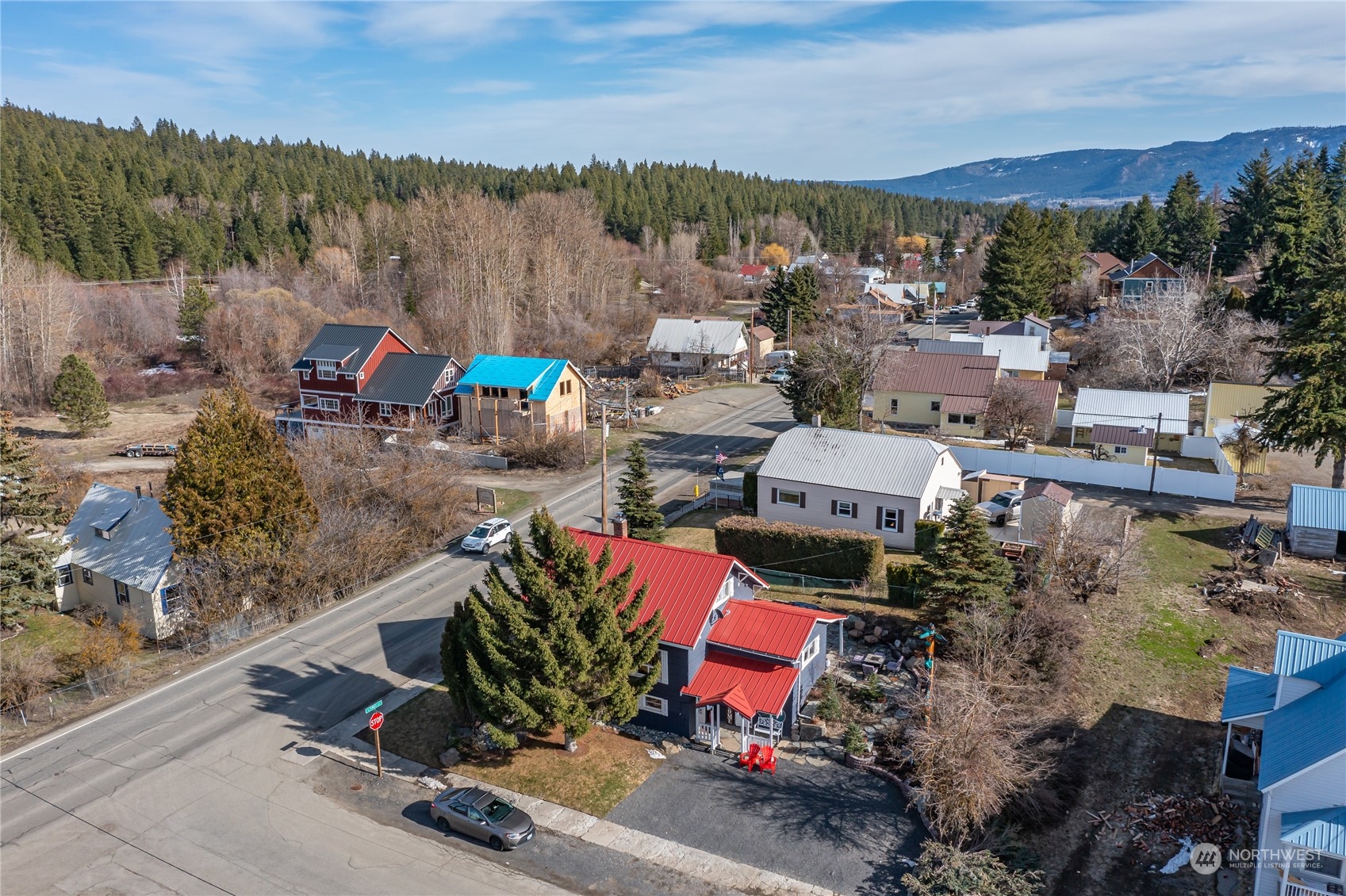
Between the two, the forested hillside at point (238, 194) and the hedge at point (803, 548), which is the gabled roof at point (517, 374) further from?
the forested hillside at point (238, 194)

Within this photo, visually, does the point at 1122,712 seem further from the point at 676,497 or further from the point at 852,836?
the point at 676,497

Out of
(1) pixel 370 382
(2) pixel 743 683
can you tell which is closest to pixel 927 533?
(2) pixel 743 683

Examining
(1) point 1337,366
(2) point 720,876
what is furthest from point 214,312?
(1) point 1337,366

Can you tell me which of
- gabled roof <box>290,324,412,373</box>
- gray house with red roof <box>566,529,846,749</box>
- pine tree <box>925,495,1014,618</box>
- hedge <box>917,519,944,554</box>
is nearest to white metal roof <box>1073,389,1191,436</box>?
hedge <box>917,519,944,554</box>

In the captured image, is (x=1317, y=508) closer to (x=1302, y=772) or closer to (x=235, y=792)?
(x=1302, y=772)

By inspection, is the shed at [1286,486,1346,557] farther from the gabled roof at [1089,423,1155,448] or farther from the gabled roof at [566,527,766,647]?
the gabled roof at [566,527,766,647]

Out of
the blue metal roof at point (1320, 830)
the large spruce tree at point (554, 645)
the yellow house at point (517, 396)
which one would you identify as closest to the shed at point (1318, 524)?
the blue metal roof at point (1320, 830)
